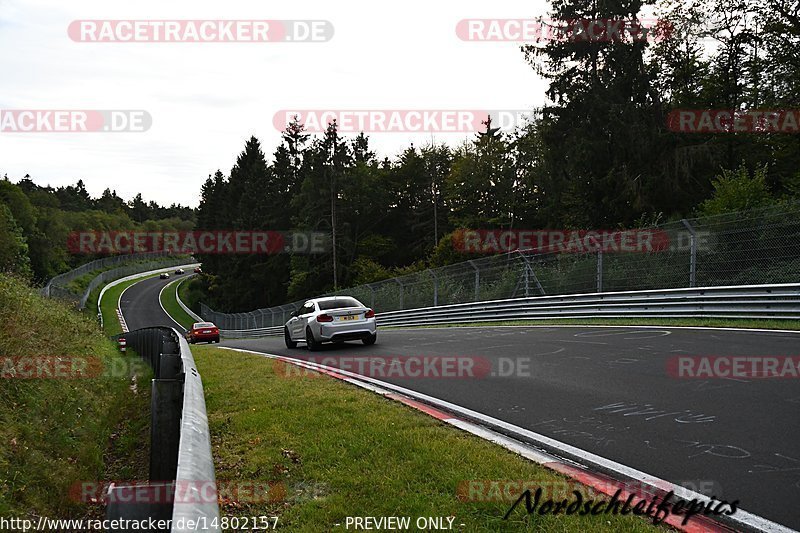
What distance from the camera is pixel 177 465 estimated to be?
3012mm

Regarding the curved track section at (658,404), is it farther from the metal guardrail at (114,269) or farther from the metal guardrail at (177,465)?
the metal guardrail at (114,269)

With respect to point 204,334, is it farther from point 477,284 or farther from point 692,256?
point 692,256

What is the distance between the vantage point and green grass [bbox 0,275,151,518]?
6125mm

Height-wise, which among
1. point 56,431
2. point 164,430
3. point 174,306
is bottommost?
point 174,306

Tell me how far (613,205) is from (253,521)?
108 feet

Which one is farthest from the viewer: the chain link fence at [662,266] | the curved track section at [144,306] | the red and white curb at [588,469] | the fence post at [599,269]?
the curved track section at [144,306]

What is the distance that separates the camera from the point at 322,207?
6425cm

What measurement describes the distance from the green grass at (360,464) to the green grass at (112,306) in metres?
55.3

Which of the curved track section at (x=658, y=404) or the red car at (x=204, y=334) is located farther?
the red car at (x=204, y=334)

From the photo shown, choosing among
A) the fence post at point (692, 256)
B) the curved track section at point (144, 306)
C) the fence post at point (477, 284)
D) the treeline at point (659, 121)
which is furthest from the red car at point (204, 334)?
the fence post at point (692, 256)

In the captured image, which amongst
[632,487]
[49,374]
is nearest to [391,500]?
[632,487]

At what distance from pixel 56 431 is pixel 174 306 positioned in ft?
280

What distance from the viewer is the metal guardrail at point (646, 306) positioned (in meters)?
13.4

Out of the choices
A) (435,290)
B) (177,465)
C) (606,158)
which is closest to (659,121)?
(606,158)
